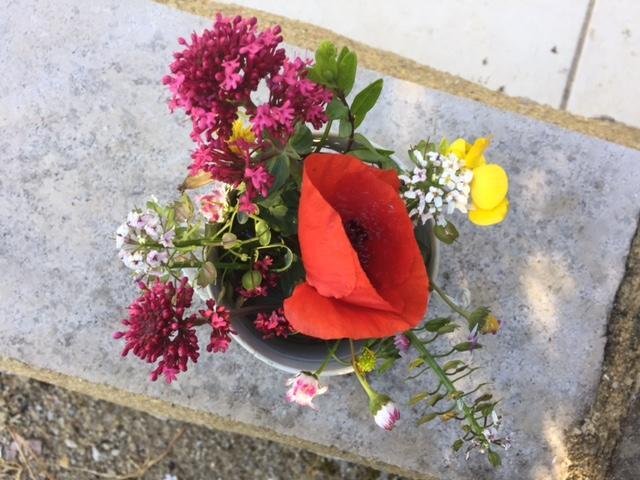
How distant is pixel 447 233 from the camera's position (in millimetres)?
707

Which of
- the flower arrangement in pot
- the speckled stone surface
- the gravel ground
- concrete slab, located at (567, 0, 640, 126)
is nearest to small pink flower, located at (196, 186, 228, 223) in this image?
the flower arrangement in pot

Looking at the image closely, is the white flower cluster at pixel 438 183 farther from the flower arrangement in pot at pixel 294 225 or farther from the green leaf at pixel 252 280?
the green leaf at pixel 252 280

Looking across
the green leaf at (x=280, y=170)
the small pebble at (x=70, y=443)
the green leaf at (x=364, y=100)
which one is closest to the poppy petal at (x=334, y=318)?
the green leaf at (x=280, y=170)

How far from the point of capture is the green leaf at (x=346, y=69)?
2.08ft

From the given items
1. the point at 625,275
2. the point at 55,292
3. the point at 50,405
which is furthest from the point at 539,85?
the point at 50,405

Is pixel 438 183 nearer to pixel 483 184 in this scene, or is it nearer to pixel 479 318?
pixel 483 184

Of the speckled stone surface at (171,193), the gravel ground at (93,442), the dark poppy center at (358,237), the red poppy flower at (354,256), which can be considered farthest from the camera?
the gravel ground at (93,442)

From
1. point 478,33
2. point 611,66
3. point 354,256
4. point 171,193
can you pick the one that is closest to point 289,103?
point 354,256

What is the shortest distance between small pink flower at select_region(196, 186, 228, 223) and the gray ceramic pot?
0.10 m

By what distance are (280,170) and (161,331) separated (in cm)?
17

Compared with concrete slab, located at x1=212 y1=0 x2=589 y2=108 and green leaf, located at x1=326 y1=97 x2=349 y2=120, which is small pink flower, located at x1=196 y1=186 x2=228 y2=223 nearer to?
green leaf, located at x1=326 y1=97 x2=349 y2=120

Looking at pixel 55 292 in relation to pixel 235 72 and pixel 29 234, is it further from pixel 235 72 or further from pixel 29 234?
pixel 235 72

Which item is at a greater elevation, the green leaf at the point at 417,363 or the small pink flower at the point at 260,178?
the small pink flower at the point at 260,178

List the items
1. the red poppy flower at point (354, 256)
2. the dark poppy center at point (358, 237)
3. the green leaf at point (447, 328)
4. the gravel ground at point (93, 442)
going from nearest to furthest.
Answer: the red poppy flower at point (354, 256)
the dark poppy center at point (358, 237)
the green leaf at point (447, 328)
the gravel ground at point (93, 442)
